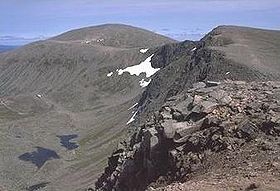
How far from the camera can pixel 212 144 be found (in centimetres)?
2889

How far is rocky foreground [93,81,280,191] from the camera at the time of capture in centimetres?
2533

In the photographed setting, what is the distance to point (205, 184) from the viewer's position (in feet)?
81.5

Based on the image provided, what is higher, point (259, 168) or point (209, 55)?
point (259, 168)

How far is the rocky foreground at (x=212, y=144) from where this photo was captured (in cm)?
2533

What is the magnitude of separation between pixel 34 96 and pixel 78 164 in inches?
3747

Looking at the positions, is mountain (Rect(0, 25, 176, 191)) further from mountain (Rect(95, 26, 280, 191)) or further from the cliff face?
mountain (Rect(95, 26, 280, 191))

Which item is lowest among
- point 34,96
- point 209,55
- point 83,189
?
point 34,96

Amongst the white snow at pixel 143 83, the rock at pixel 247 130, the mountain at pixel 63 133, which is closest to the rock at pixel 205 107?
the rock at pixel 247 130

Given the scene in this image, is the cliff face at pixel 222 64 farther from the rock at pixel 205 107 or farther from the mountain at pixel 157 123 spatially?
the rock at pixel 205 107

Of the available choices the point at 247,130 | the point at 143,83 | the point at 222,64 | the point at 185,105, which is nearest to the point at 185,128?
the point at 185,105

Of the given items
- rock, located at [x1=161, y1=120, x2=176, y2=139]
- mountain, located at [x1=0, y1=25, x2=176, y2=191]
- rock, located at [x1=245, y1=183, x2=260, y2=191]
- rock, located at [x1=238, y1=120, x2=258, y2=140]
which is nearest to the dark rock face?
mountain, located at [x1=0, y1=25, x2=176, y2=191]

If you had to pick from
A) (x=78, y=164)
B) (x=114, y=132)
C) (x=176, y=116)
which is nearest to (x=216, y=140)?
(x=176, y=116)

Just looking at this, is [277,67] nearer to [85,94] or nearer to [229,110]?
[229,110]

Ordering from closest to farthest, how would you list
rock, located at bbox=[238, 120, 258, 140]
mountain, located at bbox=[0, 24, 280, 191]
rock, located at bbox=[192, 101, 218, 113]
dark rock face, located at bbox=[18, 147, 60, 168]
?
rock, located at bbox=[238, 120, 258, 140] → mountain, located at bbox=[0, 24, 280, 191] → rock, located at bbox=[192, 101, 218, 113] → dark rock face, located at bbox=[18, 147, 60, 168]
